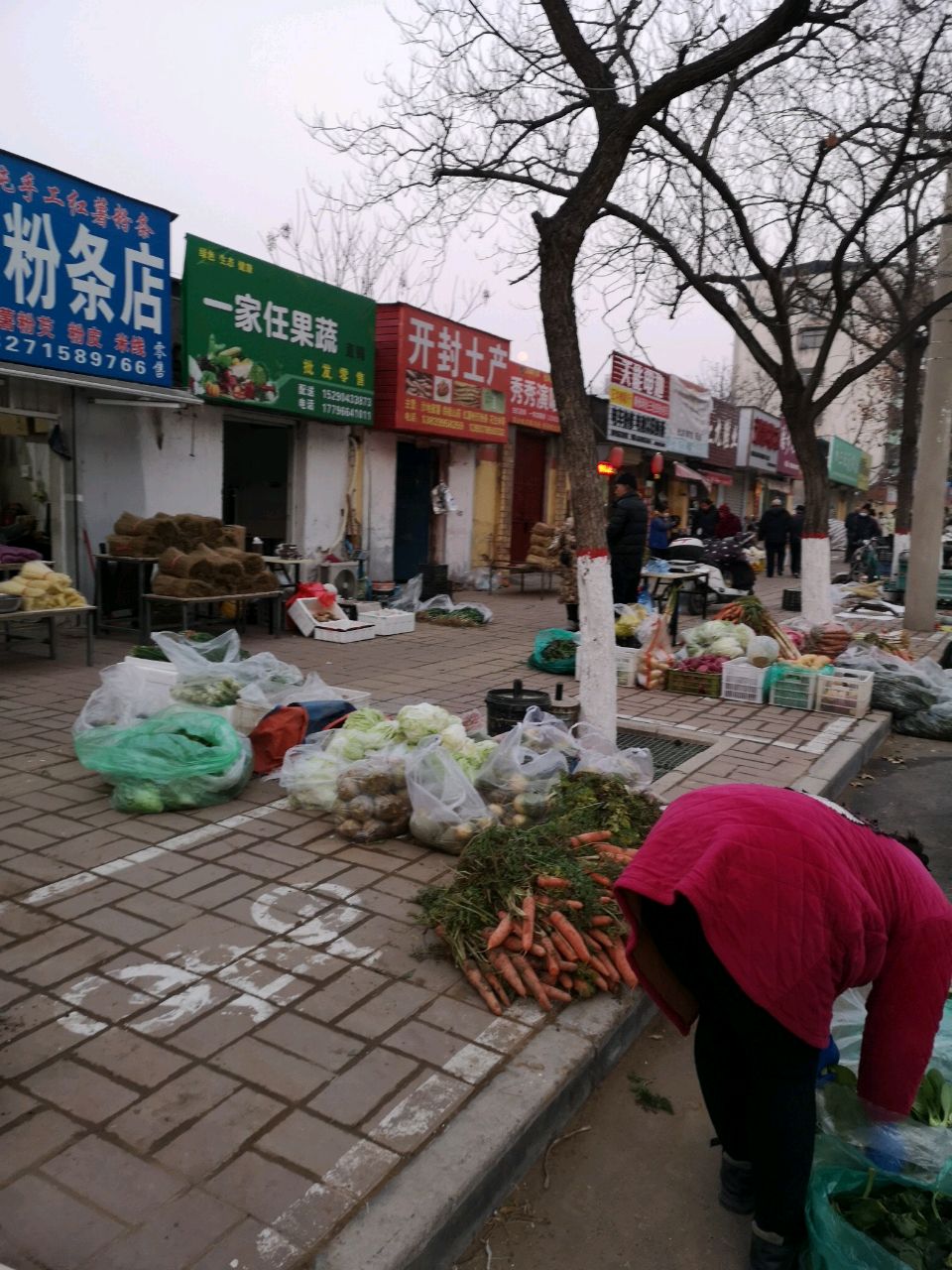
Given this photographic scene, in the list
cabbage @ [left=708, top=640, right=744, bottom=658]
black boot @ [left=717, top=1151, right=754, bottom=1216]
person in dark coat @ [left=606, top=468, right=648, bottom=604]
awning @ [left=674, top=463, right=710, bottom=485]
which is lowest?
black boot @ [left=717, top=1151, right=754, bottom=1216]

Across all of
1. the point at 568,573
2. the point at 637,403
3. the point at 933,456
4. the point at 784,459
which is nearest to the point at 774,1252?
the point at 568,573

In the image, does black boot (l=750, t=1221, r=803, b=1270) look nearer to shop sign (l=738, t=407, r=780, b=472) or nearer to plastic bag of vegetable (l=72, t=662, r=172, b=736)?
plastic bag of vegetable (l=72, t=662, r=172, b=736)

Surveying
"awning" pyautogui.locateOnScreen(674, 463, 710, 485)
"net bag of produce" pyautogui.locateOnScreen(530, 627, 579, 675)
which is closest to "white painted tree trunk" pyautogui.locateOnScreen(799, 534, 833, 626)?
"net bag of produce" pyautogui.locateOnScreen(530, 627, 579, 675)

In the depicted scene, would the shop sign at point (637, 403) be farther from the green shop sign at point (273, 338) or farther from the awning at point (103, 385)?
the awning at point (103, 385)

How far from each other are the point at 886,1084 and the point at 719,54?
6088 mm

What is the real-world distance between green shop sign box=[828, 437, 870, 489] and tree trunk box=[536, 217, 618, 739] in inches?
1240

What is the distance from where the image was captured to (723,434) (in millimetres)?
27984

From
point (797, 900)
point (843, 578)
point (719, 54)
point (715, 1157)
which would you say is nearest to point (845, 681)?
point (719, 54)

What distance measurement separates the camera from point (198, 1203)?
2.29 meters

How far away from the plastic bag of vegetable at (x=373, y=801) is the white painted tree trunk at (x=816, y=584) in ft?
26.4

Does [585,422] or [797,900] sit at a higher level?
[585,422]

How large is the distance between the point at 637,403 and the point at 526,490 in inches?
158

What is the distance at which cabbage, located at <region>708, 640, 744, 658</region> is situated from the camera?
29.8 feet

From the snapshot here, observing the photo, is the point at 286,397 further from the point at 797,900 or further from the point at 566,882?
the point at 797,900
